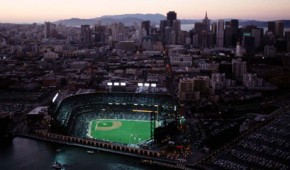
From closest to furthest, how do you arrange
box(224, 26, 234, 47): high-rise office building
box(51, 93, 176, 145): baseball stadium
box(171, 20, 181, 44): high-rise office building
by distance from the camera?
1. box(51, 93, 176, 145): baseball stadium
2. box(224, 26, 234, 47): high-rise office building
3. box(171, 20, 181, 44): high-rise office building

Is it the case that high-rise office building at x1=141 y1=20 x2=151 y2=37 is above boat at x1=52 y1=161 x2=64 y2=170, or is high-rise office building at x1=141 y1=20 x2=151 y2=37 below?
above

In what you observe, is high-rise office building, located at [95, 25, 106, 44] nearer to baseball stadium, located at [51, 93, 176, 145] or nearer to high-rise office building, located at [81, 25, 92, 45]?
high-rise office building, located at [81, 25, 92, 45]

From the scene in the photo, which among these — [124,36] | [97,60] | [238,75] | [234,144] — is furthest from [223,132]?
[124,36]

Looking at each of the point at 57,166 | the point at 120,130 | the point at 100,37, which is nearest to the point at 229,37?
the point at 100,37

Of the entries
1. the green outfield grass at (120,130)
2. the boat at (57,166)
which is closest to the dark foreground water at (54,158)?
A: the boat at (57,166)

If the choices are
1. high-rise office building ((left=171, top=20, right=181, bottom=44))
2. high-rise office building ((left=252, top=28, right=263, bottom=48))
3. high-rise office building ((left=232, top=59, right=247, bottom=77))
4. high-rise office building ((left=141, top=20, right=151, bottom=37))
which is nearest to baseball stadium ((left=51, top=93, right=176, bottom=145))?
high-rise office building ((left=232, top=59, right=247, bottom=77))

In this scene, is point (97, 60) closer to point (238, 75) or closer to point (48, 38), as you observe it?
point (238, 75)

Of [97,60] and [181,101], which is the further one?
[97,60]
